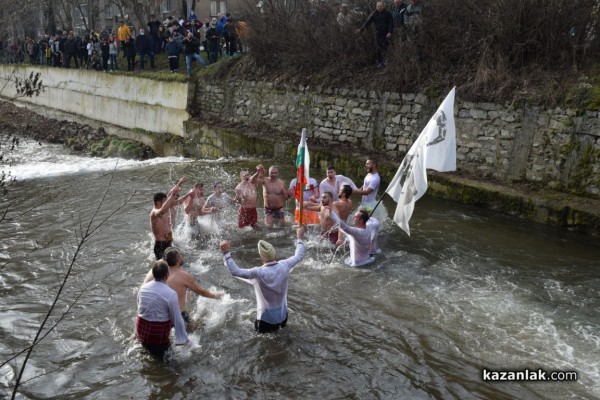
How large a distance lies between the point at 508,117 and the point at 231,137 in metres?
9.19

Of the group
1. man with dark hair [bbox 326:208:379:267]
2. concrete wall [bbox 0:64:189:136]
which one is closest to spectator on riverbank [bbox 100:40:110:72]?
concrete wall [bbox 0:64:189:136]

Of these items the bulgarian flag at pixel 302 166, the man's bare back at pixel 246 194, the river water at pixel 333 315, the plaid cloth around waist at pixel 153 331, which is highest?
the bulgarian flag at pixel 302 166

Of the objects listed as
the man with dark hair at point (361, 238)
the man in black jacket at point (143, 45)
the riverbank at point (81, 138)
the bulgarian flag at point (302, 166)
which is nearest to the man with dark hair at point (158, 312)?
the man with dark hair at point (361, 238)

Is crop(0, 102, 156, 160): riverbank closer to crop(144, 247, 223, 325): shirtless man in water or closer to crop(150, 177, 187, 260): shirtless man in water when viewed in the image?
crop(150, 177, 187, 260): shirtless man in water

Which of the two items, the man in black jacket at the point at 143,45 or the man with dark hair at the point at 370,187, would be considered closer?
the man with dark hair at the point at 370,187

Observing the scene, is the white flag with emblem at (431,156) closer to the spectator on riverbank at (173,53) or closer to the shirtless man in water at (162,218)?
the shirtless man in water at (162,218)

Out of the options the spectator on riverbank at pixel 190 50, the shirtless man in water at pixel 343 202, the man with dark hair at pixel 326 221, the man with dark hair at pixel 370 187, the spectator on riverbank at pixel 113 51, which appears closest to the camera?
the man with dark hair at pixel 326 221

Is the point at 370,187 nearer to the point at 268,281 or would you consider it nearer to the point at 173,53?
the point at 268,281

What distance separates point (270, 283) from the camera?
7.03 metres

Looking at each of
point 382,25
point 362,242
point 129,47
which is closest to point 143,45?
point 129,47

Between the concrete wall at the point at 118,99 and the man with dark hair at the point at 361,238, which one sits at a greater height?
the concrete wall at the point at 118,99

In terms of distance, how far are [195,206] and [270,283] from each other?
13.7 feet

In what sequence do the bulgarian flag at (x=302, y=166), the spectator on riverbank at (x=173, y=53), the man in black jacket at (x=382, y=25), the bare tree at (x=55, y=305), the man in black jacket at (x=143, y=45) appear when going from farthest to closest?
the man in black jacket at (x=143, y=45), the spectator on riverbank at (x=173, y=53), the man in black jacket at (x=382, y=25), the bulgarian flag at (x=302, y=166), the bare tree at (x=55, y=305)

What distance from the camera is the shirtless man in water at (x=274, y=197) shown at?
11.4 m
